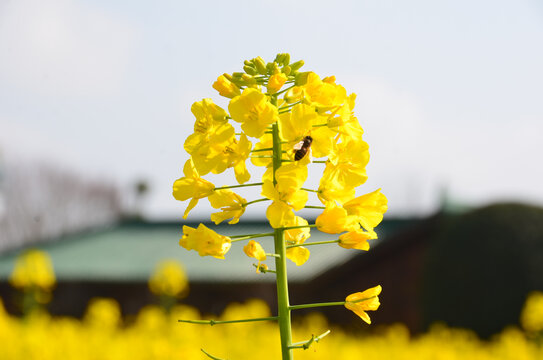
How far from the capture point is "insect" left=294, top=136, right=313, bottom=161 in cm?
159

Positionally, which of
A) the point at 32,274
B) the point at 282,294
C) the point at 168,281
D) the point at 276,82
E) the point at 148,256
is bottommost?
the point at 148,256

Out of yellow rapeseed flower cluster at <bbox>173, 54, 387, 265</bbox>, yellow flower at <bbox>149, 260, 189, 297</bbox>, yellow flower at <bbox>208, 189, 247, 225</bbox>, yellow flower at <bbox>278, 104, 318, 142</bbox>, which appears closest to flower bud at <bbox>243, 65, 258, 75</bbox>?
yellow rapeseed flower cluster at <bbox>173, 54, 387, 265</bbox>

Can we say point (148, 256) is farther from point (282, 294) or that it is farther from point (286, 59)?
point (282, 294)

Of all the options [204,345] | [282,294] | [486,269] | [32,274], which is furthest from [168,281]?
[282,294]

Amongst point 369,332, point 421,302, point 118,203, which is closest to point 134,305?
point 369,332

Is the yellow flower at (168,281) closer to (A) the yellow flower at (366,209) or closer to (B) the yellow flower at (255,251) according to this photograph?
(B) the yellow flower at (255,251)

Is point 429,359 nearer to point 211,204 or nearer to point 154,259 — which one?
point 211,204

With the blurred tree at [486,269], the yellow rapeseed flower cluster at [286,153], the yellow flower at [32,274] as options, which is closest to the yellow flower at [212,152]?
the yellow rapeseed flower cluster at [286,153]

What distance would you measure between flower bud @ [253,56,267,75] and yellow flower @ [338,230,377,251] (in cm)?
53

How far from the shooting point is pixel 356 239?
1685mm

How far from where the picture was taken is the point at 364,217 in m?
1.71

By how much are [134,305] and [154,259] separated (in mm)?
2600

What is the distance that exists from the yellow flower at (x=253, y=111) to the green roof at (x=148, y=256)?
12176 mm

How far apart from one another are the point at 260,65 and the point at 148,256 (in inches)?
738
